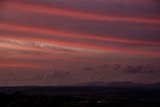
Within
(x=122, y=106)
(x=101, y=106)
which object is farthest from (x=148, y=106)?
(x=101, y=106)

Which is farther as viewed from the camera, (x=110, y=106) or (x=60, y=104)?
(x=110, y=106)

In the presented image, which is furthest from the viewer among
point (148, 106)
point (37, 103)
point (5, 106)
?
point (148, 106)

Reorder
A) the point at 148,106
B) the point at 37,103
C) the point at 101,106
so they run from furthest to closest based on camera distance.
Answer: the point at 148,106 → the point at 101,106 → the point at 37,103

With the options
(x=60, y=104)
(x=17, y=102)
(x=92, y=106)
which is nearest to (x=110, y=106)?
(x=92, y=106)

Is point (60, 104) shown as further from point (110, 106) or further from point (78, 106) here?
point (110, 106)

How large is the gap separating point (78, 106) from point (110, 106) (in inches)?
811

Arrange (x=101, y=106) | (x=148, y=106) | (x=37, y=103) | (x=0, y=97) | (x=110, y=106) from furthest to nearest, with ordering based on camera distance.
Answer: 1. (x=148, y=106)
2. (x=110, y=106)
3. (x=101, y=106)
4. (x=0, y=97)
5. (x=37, y=103)

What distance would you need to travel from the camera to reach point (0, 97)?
234 ft

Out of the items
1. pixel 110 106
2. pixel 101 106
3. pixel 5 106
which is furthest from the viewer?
pixel 110 106

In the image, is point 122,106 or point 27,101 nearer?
point 27,101

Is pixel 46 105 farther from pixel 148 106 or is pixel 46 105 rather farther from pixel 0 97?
pixel 148 106

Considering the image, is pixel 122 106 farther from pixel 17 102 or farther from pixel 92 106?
pixel 17 102

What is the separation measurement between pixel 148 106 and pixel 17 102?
131 ft

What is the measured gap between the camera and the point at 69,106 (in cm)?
6475
